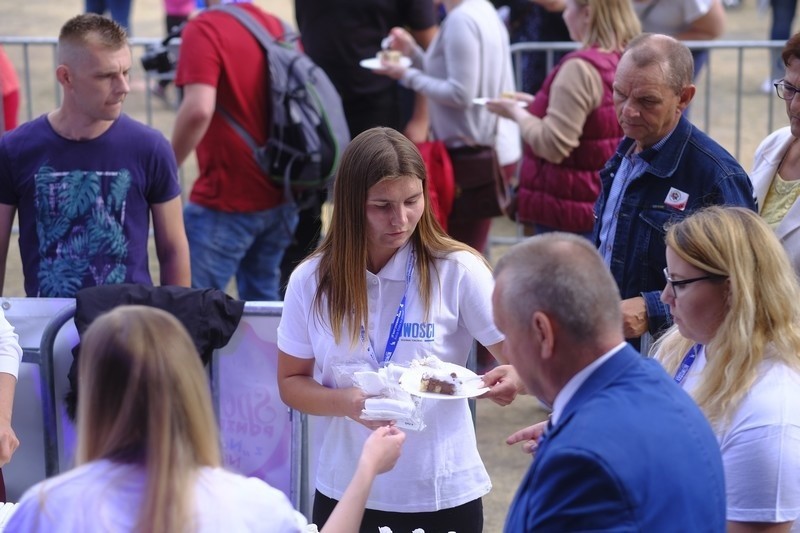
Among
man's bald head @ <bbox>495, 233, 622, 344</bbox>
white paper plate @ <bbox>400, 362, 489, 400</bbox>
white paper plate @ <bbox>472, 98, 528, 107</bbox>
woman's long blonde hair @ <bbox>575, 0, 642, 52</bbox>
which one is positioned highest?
woman's long blonde hair @ <bbox>575, 0, 642, 52</bbox>

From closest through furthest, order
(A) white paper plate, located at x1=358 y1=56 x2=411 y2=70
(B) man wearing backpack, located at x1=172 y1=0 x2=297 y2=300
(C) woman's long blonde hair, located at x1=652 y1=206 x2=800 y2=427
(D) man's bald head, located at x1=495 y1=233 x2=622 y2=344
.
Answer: (D) man's bald head, located at x1=495 y1=233 x2=622 y2=344 < (C) woman's long blonde hair, located at x1=652 y1=206 x2=800 y2=427 < (B) man wearing backpack, located at x1=172 y1=0 x2=297 y2=300 < (A) white paper plate, located at x1=358 y1=56 x2=411 y2=70

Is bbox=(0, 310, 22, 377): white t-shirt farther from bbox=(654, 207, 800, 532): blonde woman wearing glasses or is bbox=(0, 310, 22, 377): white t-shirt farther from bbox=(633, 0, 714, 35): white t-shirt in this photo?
bbox=(633, 0, 714, 35): white t-shirt

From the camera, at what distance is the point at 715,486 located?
2234 mm

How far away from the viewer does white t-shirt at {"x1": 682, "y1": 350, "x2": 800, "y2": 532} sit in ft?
8.42

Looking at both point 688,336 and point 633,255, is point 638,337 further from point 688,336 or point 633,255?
point 688,336

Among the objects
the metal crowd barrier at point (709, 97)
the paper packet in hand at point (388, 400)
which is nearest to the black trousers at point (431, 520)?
the paper packet in hand at point (388, 400)

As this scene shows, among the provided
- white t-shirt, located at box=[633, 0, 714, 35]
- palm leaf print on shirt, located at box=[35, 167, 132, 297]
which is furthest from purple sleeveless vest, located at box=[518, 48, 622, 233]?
palm leaf print on shirt, located at box=[35, 167, 132, 297]

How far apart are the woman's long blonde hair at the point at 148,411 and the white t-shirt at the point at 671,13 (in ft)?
17.4

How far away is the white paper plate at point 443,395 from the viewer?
314cm

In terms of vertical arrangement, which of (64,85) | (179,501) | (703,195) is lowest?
(179,501)

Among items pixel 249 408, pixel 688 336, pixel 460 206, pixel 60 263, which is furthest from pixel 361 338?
pixel 460 206

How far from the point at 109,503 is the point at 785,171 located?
115 inches

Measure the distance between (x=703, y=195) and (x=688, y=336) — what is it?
104 cm

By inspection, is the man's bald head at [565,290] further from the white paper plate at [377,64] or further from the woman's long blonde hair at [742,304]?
the white paper plate at [377,64]
